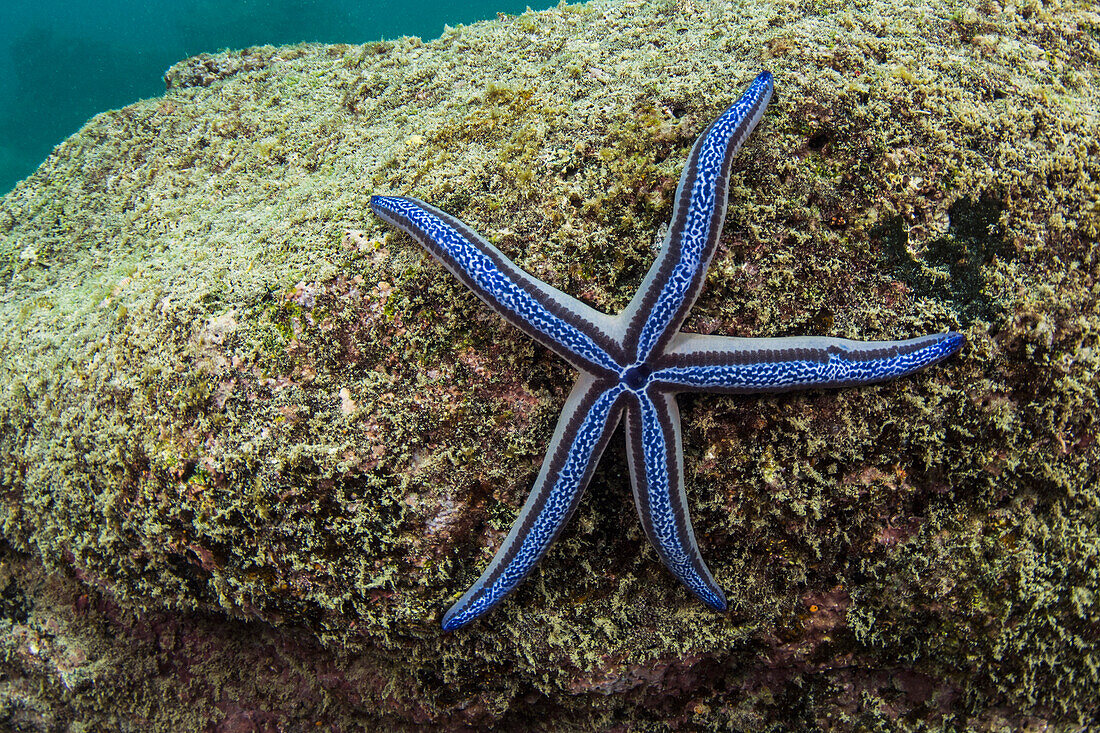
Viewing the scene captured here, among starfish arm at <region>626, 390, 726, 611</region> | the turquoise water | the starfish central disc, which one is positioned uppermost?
the turquoise water

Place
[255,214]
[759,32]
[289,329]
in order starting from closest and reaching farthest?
[289,329] < [759,32] < [255,214]

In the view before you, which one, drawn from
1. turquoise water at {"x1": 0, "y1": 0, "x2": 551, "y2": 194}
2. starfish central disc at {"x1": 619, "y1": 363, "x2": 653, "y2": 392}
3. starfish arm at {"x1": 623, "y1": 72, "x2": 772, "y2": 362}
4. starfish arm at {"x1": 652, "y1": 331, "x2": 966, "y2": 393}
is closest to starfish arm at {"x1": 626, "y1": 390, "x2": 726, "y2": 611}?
starfish central disc at {"x1": 619, "y1": 363, "x2": 653, "y2": 392}

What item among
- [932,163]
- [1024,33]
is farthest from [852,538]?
[1024,33]

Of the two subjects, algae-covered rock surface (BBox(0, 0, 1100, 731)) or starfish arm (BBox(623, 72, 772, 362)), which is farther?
algae-covered rock surface (BBox(0, 0, 1100, 731))

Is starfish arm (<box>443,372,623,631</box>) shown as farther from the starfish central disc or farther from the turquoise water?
the turquoise water

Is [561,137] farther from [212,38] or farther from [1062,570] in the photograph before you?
[212,38]

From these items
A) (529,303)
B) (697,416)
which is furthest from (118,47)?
(697,416)
